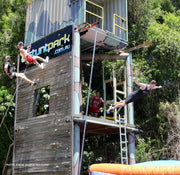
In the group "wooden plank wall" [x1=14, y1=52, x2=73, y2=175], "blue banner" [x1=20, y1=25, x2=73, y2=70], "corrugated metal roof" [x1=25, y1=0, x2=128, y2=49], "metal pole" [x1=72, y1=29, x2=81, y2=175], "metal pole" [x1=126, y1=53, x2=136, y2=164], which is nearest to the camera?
"metal pole" [x1=72, y1=29, x2=81, y2=175]

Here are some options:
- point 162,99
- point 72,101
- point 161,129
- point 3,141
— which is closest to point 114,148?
point 161,129

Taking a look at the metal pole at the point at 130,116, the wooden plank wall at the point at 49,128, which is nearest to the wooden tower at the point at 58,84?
the wooden plank wall at the point at 49,128

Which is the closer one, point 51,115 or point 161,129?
Answer: point 51,115

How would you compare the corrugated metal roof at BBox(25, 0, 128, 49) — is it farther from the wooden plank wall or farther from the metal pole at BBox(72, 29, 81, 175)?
the wooden plank wall

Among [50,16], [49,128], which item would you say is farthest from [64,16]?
[49,128]

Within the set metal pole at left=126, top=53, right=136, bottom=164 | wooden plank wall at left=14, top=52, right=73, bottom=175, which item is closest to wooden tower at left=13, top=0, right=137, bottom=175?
wooden plank wall at left=14, top=52, right=73, bottom=175

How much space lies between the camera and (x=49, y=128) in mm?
13750

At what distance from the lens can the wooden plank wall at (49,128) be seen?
42.5ft

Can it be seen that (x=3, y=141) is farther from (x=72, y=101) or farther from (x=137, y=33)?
(x=137, y=33)

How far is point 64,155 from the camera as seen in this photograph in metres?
12.8

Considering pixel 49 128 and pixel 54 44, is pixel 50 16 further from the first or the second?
pixel 49 128

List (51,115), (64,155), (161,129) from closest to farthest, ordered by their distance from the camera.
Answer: (64,155) → (51,115) → (161,129)

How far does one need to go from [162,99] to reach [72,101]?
341 inches

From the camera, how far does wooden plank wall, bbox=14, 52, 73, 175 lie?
12.9 m
